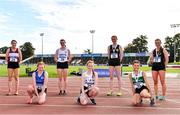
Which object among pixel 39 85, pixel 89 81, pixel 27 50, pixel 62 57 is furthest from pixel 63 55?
pixel 27 50

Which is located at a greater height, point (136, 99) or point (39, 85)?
point (39, 85)

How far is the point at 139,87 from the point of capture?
1001 cm

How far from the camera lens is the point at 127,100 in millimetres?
10977

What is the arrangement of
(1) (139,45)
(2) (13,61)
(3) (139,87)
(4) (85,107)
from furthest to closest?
(1) (139,45)
(2) (13,61)
(3) (139,87)
(4) (85,107)

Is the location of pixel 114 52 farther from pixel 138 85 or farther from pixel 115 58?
pixel 138 85

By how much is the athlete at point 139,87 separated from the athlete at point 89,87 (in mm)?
968

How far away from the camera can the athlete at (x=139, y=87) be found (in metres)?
9.76

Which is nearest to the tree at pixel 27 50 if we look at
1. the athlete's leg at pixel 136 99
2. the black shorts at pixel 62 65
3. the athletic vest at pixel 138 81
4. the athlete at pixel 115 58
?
the black shorts at pixel 62 65

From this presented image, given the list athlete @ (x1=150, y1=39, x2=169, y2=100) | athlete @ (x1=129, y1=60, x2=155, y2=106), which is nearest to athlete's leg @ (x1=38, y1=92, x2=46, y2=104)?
athlete @ (x1=129, y1=60, x2=155, y2=106)

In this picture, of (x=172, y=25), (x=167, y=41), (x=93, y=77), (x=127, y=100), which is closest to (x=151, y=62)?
(x=127, y=100)

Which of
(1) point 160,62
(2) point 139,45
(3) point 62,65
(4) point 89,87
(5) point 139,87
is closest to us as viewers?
(5) point 139,87

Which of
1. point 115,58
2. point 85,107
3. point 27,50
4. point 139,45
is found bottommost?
point 85,107

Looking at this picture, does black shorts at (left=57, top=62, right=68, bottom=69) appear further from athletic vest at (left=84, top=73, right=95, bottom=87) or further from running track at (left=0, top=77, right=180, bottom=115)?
athletic vest at (left=84, top=73, right=95, bottom=87)

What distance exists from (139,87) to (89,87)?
1.29m
